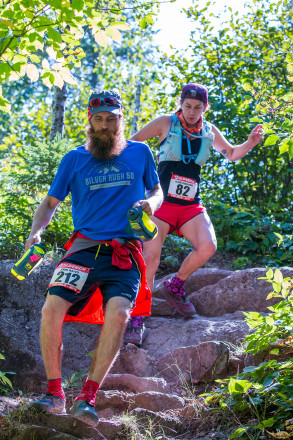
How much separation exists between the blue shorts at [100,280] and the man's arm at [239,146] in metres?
2.17

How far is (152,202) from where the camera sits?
3.57 metres

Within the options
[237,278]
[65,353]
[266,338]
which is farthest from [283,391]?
[237,278]

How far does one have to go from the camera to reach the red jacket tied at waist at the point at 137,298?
3406 mm

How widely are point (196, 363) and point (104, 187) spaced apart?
5.26 ft

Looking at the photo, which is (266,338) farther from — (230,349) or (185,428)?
(230,349)

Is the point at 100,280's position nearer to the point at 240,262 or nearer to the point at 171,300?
the point at 171,300

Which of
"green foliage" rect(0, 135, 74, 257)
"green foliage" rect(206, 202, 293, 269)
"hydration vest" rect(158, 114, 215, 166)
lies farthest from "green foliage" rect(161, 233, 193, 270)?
"hydration vest" rect(158, 114, 215, 166)

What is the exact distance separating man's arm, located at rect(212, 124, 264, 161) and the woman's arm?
0.57 meters

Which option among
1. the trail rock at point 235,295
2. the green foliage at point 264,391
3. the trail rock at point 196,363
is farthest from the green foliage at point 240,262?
the green foliage at point 264,391

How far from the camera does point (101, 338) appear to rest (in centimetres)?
312

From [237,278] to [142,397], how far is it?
2.33 meters

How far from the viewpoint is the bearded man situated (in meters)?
3.10

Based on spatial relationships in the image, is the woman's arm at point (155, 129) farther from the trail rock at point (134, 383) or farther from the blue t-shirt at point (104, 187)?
the trail rock at point (134, 383)

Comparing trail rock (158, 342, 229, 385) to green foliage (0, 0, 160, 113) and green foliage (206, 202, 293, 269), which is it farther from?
green foliage (206, 202, 293, 269)
